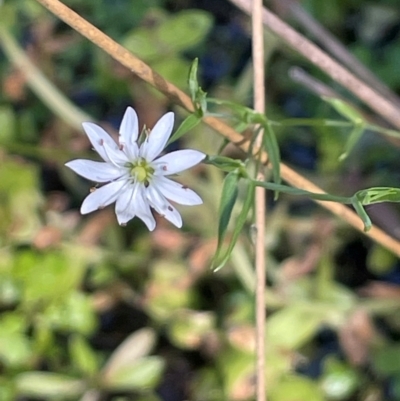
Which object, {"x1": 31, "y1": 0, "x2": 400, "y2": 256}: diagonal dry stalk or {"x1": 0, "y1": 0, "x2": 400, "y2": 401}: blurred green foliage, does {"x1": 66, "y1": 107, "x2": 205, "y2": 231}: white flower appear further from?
{"x1": 0, "y1": 0, "x2": 400, "y2": 401}: blurred green foliage

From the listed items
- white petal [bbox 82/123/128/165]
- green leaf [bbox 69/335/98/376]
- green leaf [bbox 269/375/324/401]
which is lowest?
white petal [bbox 82/123/128/165]

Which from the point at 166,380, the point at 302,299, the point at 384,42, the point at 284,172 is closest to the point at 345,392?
the point at 302,299

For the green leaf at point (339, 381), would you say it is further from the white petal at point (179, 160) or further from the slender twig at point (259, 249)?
the white petal at point (179, 160)

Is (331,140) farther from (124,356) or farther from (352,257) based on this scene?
(124,356)

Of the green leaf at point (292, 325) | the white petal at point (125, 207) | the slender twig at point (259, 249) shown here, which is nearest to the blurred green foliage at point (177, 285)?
the green leaf at point (292, 325)

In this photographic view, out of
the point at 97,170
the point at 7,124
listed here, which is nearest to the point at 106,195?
the point at 97,170

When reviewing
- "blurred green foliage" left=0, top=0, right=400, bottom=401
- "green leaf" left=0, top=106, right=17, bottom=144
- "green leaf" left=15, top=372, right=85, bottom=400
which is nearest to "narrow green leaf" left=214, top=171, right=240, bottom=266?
"blurred green foliage" left=0, top=0, right=400, bottom=401

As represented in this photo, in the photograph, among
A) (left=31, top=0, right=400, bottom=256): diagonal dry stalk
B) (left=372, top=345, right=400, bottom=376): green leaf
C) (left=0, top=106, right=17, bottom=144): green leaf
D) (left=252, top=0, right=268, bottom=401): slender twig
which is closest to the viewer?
(left=31, top=0, right=400, bottom=256): diagonal dry stalk

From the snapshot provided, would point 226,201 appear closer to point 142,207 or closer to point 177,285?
point 142,207
